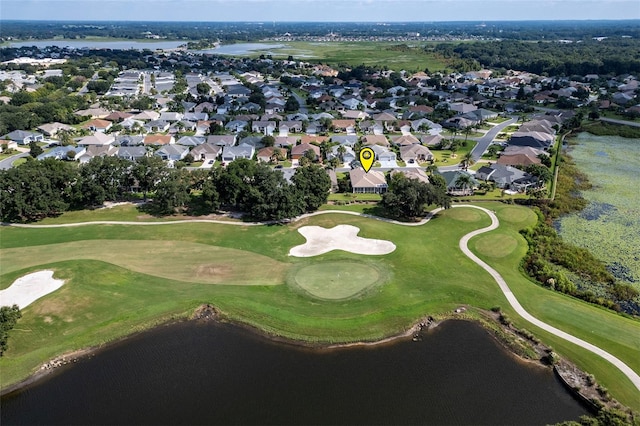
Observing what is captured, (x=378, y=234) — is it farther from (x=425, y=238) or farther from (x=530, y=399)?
(x=530, y=399)

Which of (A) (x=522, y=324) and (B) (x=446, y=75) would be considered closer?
(A) (x=522, y=324)

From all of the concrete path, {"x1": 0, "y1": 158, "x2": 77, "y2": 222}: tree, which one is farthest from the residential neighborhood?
{"x1": 0, "y1": 158, "x2": 77, "y2": 222}: tree

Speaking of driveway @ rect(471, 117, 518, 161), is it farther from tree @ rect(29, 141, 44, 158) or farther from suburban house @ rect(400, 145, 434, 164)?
tree @ rect(29, 141, 44, 158)

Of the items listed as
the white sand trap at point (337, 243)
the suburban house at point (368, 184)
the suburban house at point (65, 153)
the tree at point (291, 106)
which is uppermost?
the tree at point (291, 106)

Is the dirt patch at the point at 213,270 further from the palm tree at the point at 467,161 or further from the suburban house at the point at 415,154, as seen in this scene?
the palm tree at the point at 467,161

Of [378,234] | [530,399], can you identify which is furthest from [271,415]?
[378,234]

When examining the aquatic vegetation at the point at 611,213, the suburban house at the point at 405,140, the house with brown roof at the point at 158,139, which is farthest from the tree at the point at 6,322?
the suburban house at the point at 405,140
